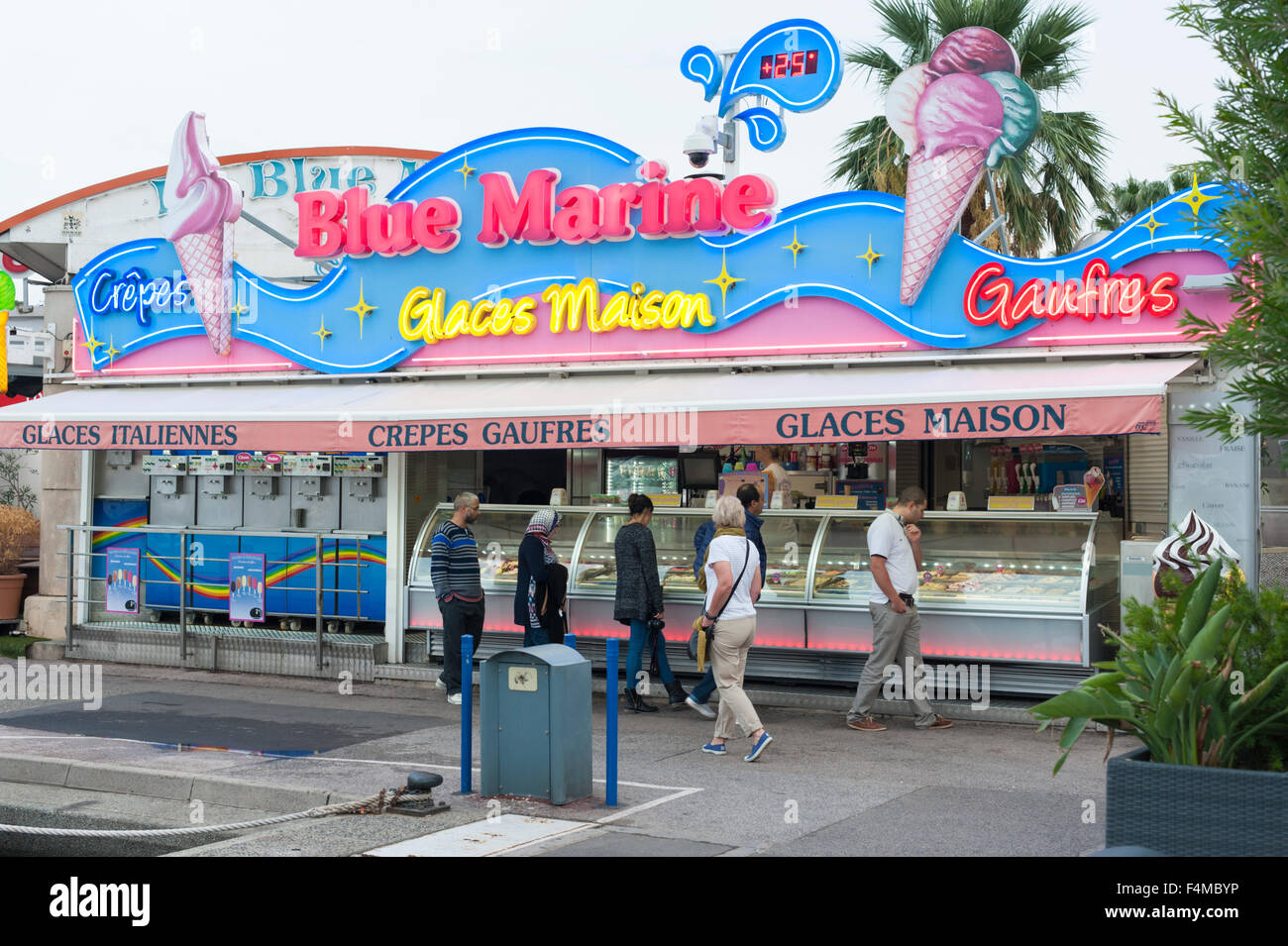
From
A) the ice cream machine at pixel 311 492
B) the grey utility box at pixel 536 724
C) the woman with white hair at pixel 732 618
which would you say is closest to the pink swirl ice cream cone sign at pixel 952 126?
the woman with white hair at pixel 732 618

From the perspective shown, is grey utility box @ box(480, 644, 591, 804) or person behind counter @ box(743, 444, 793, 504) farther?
person behind counter @ box(743, 444, 793, 504)

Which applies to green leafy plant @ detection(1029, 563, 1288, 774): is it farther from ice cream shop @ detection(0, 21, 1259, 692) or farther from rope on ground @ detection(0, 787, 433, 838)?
ice cream shop @ detection(0, 21, 1259, 692)

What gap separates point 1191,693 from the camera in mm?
5008

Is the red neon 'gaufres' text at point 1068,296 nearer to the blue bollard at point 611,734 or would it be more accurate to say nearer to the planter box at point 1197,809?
the blue bollard at point 611,734

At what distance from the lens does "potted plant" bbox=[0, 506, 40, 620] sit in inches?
615

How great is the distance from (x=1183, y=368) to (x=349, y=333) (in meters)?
8.20

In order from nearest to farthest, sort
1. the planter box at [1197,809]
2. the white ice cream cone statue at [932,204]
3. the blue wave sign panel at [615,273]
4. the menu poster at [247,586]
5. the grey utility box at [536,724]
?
the planter box at [1197,809]
the grey utility box at [536,724]
the blue wave sign panel at [615,273]
the white ice cream cone statue at [932,204]
the menu poster at [247,586]

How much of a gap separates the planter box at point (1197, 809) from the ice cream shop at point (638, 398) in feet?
16.3

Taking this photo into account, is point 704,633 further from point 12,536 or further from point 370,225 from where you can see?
point 12,536

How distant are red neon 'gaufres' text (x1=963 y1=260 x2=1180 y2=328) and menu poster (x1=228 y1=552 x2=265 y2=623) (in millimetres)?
7985

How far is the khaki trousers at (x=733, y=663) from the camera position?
877cm

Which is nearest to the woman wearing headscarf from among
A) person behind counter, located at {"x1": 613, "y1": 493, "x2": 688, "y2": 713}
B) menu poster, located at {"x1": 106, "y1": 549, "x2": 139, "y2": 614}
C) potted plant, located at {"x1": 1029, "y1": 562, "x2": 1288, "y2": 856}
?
person behind counter, located at {"x1": 613, "y1": 493, "x2": 688, "y2": 713}
